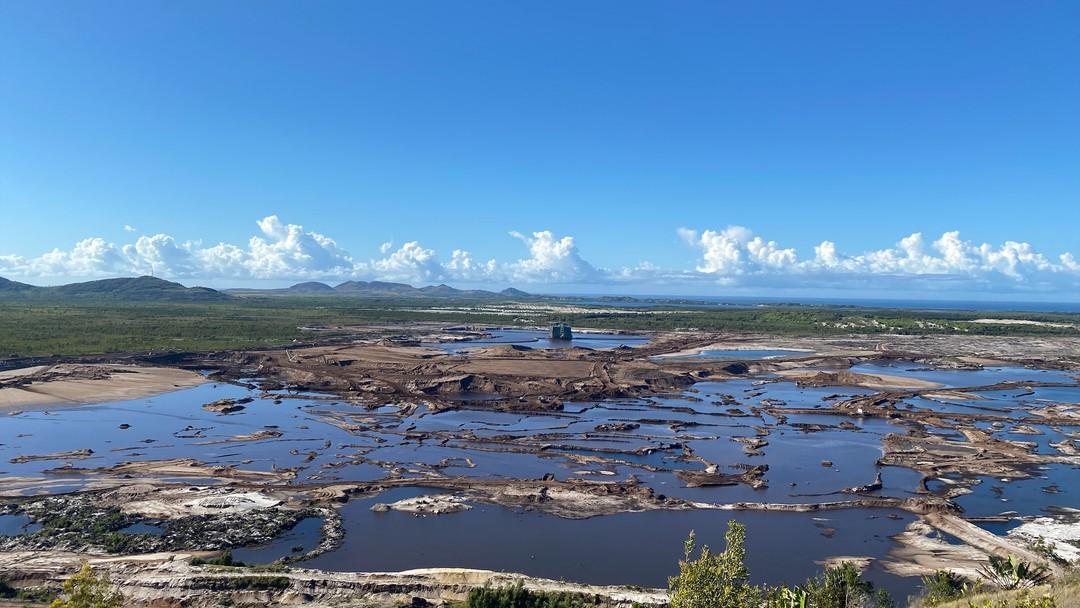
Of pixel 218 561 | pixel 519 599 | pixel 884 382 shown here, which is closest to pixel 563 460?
pixel 519 599

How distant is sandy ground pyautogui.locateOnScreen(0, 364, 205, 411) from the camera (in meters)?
67.8

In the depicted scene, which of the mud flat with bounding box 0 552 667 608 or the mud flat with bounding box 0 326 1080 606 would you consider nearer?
the mud flat with bounding box 0 552 667 608

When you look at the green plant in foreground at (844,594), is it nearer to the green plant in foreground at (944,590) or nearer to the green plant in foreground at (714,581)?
the green plant in foreground at (944,590)

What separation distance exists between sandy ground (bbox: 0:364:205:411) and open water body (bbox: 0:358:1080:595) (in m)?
4.07

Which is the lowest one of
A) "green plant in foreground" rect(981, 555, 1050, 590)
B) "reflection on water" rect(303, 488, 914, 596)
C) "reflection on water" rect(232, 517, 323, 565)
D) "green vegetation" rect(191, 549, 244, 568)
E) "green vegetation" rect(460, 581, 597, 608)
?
"reflection on water" rect(303, 488, 914, 596)

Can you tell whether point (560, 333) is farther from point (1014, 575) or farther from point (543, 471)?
point (1014, 575)

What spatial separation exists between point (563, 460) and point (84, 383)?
61722mm

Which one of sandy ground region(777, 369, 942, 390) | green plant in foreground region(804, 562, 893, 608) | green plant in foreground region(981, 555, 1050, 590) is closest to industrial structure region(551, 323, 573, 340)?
sandy ground region(777, 369, 942, 390)

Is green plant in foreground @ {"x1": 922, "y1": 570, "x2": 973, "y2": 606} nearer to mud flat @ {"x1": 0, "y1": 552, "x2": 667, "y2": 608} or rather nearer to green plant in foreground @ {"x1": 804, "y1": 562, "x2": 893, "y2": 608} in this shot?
green plant in foreground @ {"x1": 804, "y1": 562, "x2": 893, "y2": 608}

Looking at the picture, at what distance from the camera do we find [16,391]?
69.4 m

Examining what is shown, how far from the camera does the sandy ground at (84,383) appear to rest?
2667 inches

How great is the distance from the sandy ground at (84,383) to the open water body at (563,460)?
4072 mm

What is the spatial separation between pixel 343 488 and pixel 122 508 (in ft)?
39.0

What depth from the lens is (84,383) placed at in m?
74.9
